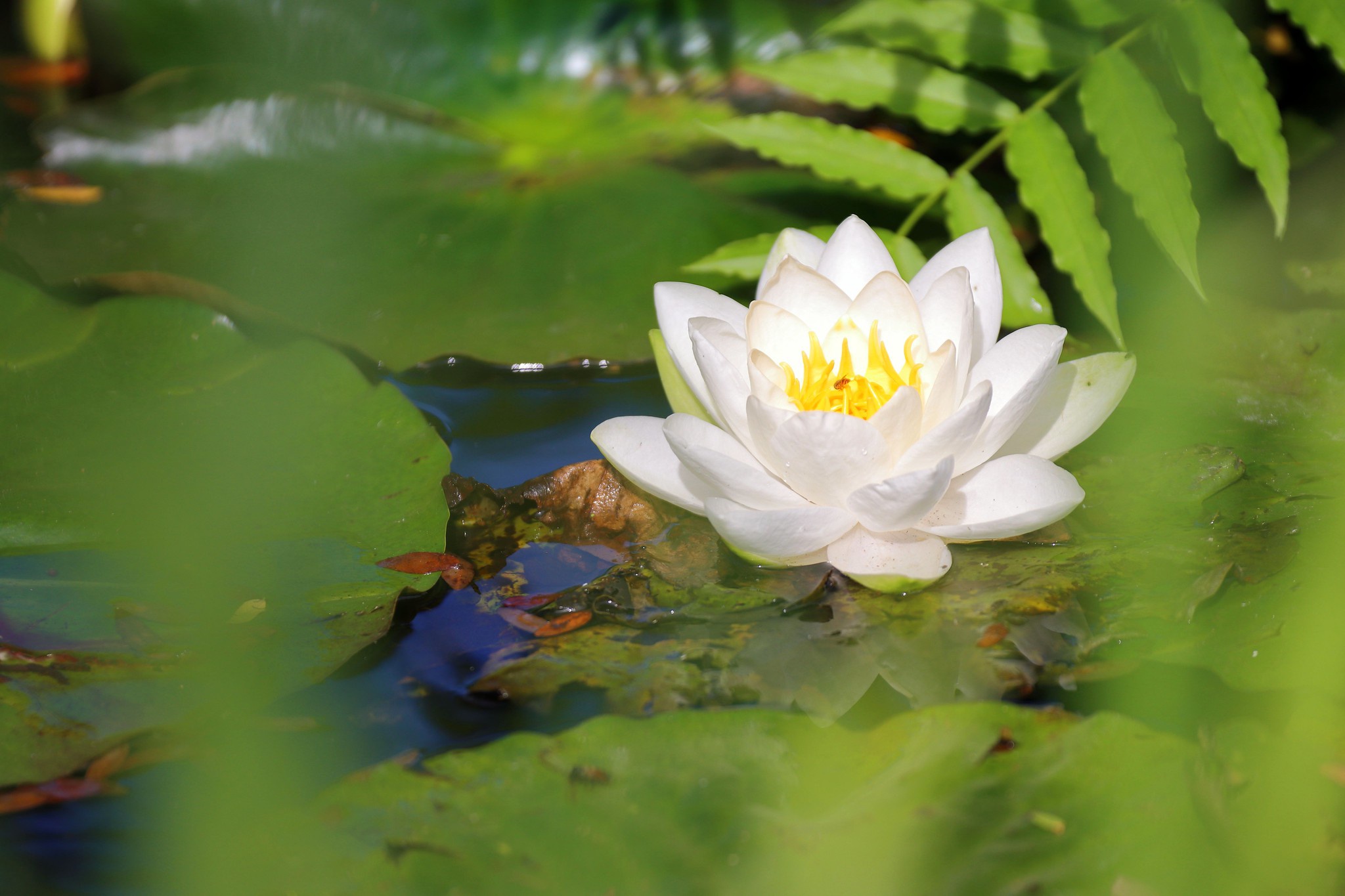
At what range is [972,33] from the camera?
2082mm

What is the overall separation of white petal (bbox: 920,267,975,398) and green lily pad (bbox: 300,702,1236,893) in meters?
0.55

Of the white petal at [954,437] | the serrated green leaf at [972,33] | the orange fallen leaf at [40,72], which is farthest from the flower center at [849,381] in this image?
the orange fallen leaf at [40,72]

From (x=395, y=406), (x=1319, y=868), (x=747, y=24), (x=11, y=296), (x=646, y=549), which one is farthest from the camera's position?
(x=747, y=24)

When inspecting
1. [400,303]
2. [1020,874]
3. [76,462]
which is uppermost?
[400,303]

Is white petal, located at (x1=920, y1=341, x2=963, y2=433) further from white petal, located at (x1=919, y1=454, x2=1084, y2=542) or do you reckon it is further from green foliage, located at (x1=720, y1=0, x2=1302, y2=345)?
green foliage, located at (x1=720, y1=0, x2=1302, y2=345)

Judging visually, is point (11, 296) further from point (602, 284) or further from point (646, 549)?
point (646, 549)

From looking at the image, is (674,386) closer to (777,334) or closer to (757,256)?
(777,334)

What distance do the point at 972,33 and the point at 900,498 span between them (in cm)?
133

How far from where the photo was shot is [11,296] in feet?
6.72

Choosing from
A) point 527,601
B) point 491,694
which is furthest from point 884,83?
point 491,694

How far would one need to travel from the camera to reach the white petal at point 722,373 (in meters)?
Answer: 1.43

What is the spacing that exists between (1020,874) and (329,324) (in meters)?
1.78

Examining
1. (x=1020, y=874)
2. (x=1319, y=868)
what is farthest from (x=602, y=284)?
(x=1319, y=868)

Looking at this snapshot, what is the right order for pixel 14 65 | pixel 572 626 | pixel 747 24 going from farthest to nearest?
pixel 14 65 < pixel 747 24 < pixel 572 626
